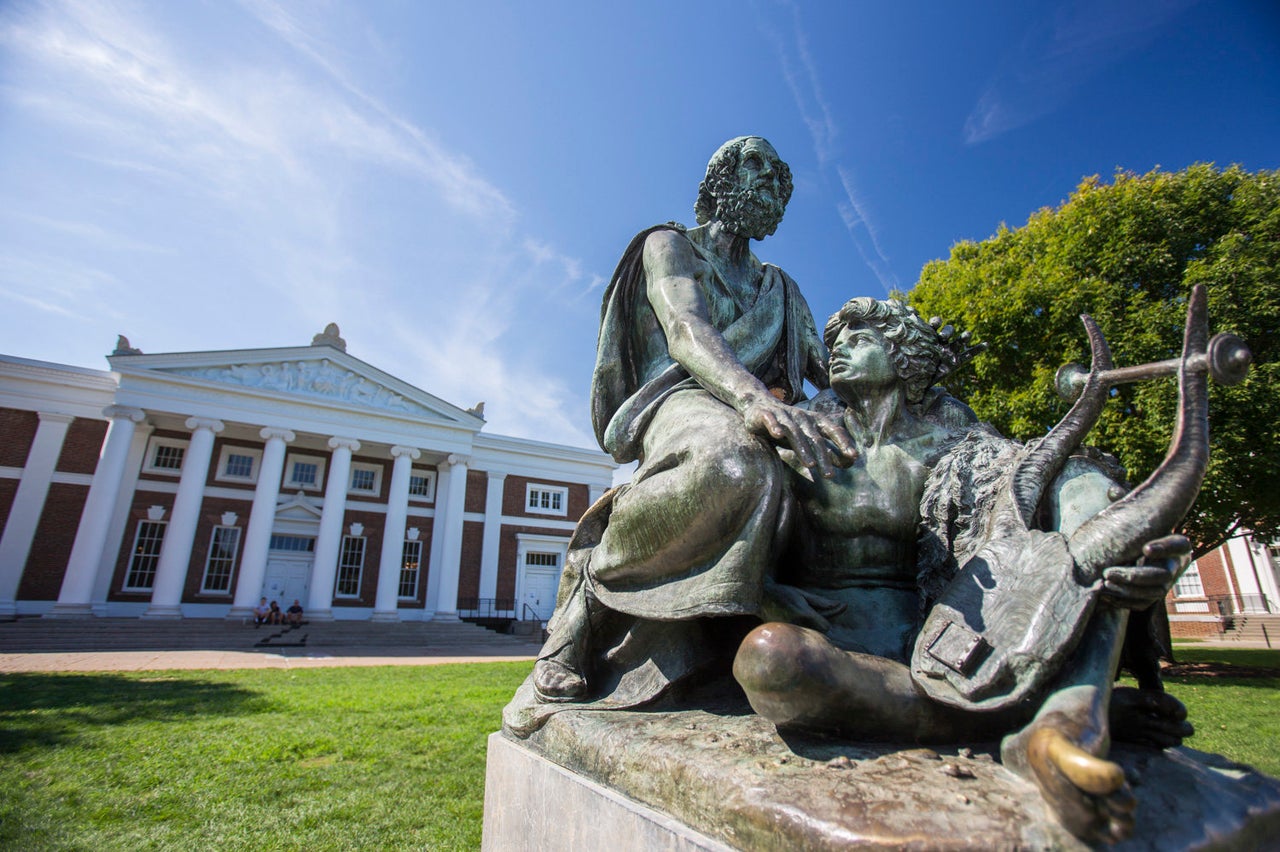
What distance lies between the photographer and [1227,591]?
26.3 m

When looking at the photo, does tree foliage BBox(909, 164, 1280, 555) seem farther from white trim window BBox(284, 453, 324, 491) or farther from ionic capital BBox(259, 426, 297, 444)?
white trim window BBox(284, 453, 324, 491)

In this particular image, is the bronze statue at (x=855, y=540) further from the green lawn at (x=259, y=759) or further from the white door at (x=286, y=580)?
the white door at (x=286, y=580)

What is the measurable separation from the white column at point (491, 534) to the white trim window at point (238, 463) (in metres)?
10.6

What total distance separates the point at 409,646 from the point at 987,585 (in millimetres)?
23592

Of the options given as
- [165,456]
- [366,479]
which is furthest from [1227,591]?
[165,456]

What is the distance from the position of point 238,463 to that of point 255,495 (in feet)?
10.3

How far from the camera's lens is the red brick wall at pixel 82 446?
26.2 meters

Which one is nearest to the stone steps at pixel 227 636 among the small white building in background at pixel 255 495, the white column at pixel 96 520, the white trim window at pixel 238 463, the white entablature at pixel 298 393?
the white column at pixel 96 520

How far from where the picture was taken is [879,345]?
1.85m

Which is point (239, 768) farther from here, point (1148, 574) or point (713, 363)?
point (1148, 574)

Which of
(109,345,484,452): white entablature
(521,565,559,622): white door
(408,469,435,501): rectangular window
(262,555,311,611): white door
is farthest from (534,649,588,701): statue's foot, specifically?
(408,469,435,501): rectangular window

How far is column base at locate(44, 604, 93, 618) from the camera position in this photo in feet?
72.1

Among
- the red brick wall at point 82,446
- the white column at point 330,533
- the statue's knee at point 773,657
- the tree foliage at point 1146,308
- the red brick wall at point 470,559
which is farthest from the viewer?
the red brick wall at point 470,559

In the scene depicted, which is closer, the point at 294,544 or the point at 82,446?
the point at 82,446
